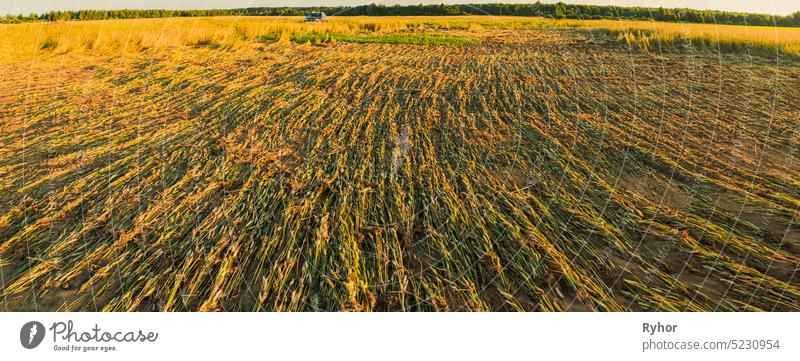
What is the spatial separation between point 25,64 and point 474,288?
13.5 metres

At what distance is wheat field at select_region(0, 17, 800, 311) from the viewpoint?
8.61ft
